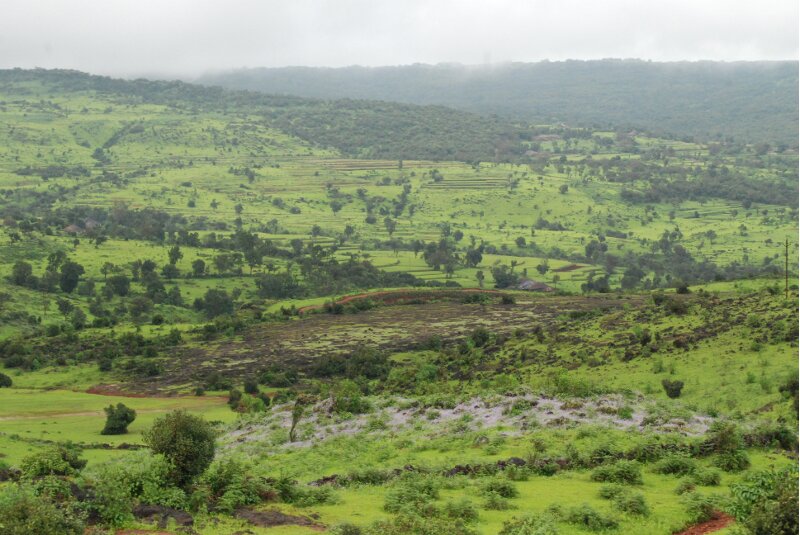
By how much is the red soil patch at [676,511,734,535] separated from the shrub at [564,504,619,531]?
198 cm

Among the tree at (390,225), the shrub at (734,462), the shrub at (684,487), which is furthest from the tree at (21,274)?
the shrub at (684,487)

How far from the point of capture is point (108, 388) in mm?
66562

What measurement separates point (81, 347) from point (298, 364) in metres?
21.2

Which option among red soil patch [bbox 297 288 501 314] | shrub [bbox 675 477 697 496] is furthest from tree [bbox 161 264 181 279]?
shrub [bbox 675 477 697 496]

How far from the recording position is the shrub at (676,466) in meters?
30.3

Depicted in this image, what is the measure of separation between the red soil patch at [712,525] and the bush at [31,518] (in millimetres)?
16161

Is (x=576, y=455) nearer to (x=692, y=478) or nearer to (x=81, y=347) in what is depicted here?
(x=692, y=478)

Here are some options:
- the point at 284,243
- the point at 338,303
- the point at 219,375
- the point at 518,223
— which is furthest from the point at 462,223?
the point at 219,375

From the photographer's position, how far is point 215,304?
351 ft

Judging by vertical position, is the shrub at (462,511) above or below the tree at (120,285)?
above

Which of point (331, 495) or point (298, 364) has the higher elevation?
point (331, 495)

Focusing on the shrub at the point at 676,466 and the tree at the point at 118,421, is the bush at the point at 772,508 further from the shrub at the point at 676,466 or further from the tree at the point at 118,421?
the tree at the point at 118,421

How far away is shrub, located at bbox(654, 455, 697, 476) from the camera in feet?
99.3

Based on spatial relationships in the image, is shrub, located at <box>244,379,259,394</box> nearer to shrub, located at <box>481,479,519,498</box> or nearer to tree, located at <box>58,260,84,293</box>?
shrub, located at <box>481,479,519,498</box>
